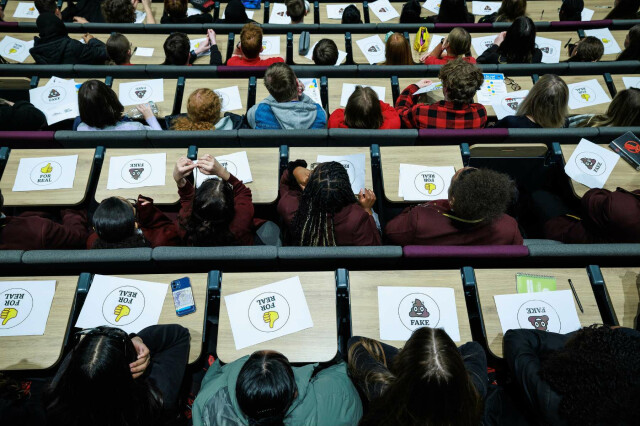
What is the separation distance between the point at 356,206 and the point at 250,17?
4.08 meters

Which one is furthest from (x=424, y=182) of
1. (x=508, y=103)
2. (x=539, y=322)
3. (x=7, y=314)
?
(x=7, y=314)

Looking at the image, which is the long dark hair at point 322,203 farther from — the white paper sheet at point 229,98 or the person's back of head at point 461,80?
the white paper sheet at point 229,98

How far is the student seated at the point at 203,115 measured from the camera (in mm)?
2883

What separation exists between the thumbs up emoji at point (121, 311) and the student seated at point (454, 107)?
2386 mm

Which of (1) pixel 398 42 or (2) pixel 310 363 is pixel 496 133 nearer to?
(1) pixel 398 42

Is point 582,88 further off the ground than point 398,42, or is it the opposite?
point 398,42

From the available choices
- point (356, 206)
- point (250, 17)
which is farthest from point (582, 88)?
point (250, 17)

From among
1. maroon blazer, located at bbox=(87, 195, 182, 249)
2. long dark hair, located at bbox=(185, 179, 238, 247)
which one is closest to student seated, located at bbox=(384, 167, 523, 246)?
long dark hair, located at bbox=(185, 179, 238, 247)

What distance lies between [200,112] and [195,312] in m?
1.59

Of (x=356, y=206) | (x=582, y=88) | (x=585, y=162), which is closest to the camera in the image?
(x=356, y=206)

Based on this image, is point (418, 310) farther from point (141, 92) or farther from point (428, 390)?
point (141, 92)

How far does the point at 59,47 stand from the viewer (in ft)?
12.7

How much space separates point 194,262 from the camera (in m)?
2.12

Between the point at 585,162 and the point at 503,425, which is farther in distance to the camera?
the point at 585,162
